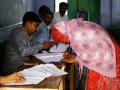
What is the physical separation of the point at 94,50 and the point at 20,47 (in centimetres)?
101

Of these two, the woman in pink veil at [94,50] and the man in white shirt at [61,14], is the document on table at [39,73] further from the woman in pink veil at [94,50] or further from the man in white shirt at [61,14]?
the man in white shirt at [61,14]

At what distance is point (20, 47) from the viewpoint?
3215 mm

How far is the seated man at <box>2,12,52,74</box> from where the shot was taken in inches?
127

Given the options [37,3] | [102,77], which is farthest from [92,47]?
[37,3]

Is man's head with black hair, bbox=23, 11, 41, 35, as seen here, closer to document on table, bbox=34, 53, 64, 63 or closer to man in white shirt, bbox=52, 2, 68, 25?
document on table, bbox=34, 53, 64, 63

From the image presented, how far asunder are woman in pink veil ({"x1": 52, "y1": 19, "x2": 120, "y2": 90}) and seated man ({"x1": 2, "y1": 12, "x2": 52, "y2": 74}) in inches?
27.8

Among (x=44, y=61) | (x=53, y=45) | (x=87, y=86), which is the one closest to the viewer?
(x=87, y=86)

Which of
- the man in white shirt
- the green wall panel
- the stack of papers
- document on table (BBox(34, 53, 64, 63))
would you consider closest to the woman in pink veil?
document on table (BBox(34, 53, 64, 63))

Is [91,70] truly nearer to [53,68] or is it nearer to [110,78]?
[110,78]

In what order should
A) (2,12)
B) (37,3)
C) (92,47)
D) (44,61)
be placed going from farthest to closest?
1. (37,3)
2. (2,12)
3. (44,61)
4. (92,47)

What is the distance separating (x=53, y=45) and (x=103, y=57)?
3.55ft

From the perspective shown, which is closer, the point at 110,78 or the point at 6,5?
the point at 110,78

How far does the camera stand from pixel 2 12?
14.2 feet

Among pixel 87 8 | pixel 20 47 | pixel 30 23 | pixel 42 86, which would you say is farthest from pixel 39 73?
pixel 87 8
